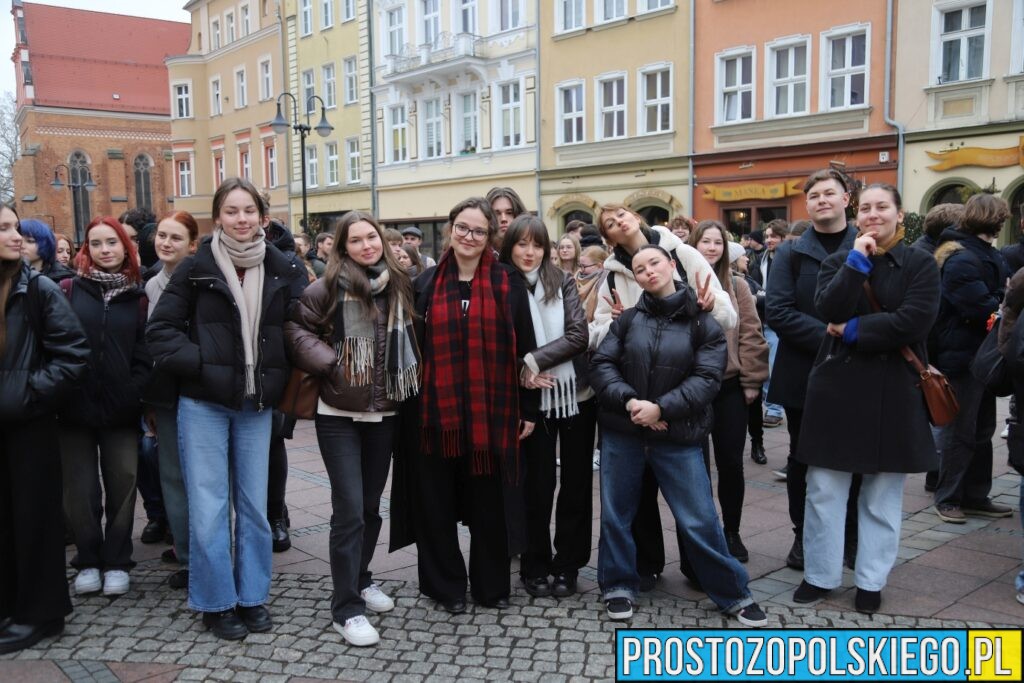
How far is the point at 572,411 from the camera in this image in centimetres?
452

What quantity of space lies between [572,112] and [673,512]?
71.3 ft

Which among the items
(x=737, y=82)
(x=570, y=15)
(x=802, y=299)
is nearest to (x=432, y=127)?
(x=570, y=15)

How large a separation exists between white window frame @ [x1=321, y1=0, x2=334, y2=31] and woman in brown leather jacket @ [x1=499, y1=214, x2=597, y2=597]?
106 ft

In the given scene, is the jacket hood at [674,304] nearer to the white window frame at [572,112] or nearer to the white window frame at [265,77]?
the white window frame at [572,112]

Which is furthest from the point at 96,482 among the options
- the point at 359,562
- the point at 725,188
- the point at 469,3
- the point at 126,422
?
the point at 469,3

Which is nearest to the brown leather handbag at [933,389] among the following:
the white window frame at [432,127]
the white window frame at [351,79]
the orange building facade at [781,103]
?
the orange building facade at [781,103]

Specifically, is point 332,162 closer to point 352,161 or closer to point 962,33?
point 352,161

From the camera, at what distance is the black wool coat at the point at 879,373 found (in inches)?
165

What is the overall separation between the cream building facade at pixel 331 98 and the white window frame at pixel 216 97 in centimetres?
742

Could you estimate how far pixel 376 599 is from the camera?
15.1ft

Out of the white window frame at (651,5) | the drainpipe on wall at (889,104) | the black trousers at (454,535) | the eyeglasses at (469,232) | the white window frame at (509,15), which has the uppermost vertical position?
the white window frame at (509,15)

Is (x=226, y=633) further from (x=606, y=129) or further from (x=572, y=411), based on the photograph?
(x=606, y=129)

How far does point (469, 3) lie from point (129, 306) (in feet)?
82.6

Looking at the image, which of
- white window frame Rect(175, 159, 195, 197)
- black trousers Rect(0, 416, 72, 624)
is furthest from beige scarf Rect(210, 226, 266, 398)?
white window frame Rect(175, 159, 195, 197)
